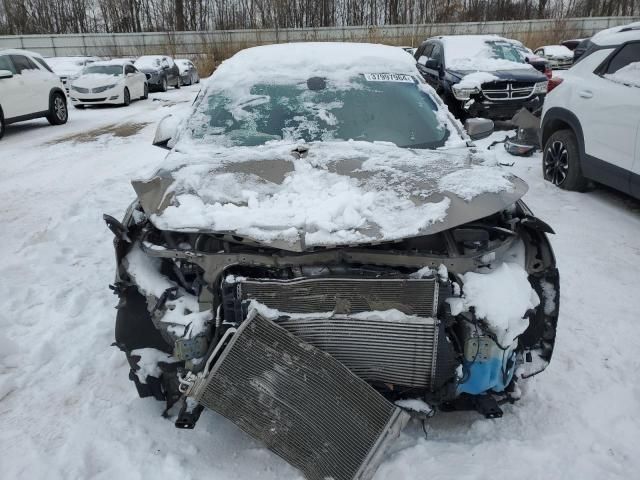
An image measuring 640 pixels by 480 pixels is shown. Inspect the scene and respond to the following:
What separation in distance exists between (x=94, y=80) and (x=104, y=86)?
0.35 meters

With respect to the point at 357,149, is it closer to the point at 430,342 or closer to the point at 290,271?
the point at 290,271

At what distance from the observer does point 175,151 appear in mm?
3350

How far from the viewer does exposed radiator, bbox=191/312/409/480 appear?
2.18 m

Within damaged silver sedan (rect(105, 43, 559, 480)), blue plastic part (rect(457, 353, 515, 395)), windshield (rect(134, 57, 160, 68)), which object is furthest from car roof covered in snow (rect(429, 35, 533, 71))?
windshield (rect(134, 57, 160, 68))

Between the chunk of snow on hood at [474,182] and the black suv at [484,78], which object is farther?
the black suv at [484,78]

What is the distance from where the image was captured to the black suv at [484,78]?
977 centimetres

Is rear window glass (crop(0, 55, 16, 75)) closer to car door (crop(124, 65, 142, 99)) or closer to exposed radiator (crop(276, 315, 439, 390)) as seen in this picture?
car door (crop(124, 65, 142, 99))

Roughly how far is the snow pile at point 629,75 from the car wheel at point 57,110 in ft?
37.0

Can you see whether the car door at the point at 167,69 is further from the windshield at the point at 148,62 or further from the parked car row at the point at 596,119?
the parked car row at the point at 596,119

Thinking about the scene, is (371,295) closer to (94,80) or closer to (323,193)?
(323,193)

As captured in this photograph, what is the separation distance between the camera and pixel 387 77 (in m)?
3.95

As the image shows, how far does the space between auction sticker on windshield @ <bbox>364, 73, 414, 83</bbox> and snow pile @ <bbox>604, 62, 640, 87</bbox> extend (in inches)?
109

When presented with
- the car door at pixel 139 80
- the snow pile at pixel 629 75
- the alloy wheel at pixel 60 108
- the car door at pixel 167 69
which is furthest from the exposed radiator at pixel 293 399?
the car door at pixel 167 69

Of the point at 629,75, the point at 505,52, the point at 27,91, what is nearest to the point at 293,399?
the point at 629,75
